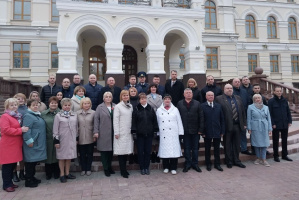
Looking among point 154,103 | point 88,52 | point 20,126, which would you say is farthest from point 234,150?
point 88,52

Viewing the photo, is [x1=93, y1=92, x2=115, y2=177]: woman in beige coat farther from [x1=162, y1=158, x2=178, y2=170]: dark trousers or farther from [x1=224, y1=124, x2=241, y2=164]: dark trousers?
[x1=224, y1=124, x2=241, y2=164]: dark trousers

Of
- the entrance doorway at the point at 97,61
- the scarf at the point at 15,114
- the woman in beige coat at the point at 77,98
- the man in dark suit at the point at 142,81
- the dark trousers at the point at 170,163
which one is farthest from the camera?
the entrance doorway at the point at 97,61

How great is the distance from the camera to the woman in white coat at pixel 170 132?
5184mm

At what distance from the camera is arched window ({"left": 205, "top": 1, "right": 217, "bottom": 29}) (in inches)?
776

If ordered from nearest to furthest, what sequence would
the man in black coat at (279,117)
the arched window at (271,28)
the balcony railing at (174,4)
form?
1. the man in black coat at (279,117)
2. the balcony railing at (174,4)
3. the arched window at (271,28)

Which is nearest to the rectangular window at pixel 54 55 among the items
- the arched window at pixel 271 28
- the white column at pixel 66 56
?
the white column at pixel 66 56

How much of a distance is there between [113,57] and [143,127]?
265 inches

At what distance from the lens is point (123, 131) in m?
5.04

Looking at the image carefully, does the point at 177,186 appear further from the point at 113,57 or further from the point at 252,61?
the point at 252,61

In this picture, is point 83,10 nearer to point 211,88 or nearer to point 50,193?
point 211,88

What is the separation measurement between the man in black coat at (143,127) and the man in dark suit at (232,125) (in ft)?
6.36

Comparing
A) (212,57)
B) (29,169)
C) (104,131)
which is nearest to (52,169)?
(29,169)

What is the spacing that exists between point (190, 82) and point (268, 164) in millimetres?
3097

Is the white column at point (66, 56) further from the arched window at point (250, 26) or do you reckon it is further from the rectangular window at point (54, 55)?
the arched window at point (250, 26)
